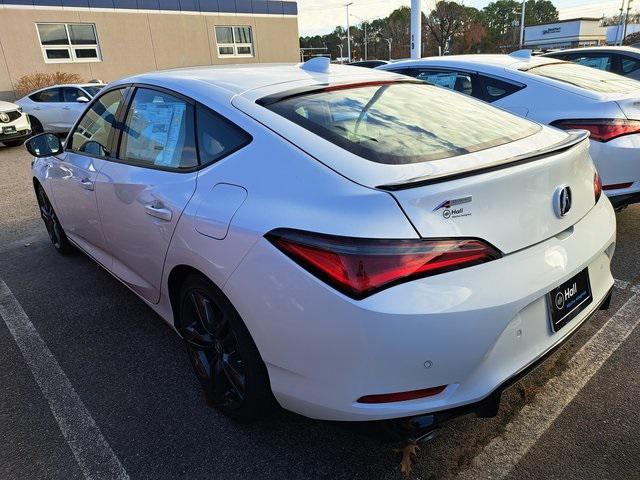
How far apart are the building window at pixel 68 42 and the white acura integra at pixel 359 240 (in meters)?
23.8

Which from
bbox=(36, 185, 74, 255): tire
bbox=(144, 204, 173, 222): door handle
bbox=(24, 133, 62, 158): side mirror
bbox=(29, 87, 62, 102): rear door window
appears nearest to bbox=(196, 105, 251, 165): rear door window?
bbox=(144, 204, 173, 222): door handle

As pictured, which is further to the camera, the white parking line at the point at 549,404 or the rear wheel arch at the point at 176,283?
the rear wheel arch at the point at 176,283

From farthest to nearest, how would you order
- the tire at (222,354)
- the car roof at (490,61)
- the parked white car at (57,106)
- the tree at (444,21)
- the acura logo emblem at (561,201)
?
the tree at (444,21), the parked white car at (57,106), the car roof at (490,61), the tire at (222,354), the acura logo emblem at (561,201)

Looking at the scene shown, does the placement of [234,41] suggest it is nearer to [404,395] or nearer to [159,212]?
[159,212]

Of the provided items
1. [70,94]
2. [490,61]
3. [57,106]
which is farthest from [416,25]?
[490,61]

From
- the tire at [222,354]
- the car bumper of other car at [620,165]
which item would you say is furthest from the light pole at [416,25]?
the tire at [222,354]

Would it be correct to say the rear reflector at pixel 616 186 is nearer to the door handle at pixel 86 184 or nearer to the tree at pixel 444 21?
the door handle at pixel 86 184

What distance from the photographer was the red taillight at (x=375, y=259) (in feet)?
5.42

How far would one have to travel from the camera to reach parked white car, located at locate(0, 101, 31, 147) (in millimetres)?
11812

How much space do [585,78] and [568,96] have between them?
755mm

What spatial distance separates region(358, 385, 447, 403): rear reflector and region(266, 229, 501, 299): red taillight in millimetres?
368

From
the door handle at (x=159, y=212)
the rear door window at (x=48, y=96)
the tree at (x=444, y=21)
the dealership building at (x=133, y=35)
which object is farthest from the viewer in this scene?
the tree at (x=444, y=21)

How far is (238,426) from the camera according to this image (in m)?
2.43

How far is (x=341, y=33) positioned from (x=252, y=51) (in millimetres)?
73108
